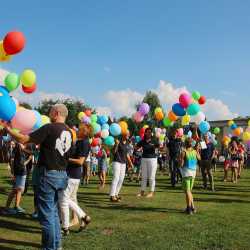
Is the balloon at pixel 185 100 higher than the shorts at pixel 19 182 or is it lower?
higher

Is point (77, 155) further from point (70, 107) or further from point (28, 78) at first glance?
point (70, 107)

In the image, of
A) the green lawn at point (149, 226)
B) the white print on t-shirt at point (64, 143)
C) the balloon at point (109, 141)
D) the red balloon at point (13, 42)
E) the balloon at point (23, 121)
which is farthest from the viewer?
the balloon at point (109, 141)

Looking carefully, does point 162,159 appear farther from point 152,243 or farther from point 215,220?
point 152,243

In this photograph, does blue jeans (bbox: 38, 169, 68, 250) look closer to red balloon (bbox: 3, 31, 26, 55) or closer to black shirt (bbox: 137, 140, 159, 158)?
red balloon (bbox: 3, 31, 26, 55)

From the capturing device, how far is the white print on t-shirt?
4984 millimetres

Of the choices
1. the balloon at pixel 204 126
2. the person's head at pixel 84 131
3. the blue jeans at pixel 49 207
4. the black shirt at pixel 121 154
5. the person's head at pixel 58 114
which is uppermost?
the balloon at pixel 204 126

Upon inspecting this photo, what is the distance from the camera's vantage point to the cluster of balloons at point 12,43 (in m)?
7.75

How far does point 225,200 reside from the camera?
10656 millimetres

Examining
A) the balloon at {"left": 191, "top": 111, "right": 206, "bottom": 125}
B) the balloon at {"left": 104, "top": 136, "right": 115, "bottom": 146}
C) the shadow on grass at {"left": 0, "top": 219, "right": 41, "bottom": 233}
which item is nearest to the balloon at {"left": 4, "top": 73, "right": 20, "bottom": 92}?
the shadow on grass at {"left": 0, "top": 219, "right": 41, "bottom": 233}

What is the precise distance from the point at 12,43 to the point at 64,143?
11.9ft

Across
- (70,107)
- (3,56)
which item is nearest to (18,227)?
(3,56)

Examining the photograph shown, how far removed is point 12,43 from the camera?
306 inches

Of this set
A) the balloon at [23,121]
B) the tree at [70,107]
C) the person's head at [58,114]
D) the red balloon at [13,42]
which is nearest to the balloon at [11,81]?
the red balloon at [13,42]

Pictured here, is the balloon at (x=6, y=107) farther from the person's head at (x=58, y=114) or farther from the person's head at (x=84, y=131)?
the person's head at (x=84, y=131)
